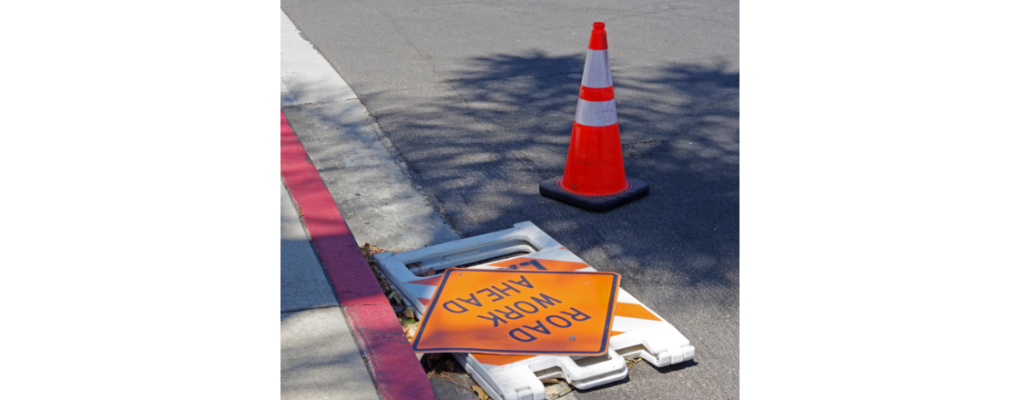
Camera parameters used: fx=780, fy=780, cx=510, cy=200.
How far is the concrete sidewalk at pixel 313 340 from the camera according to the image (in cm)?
265

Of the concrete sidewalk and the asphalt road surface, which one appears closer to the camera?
the concrete sidewalk

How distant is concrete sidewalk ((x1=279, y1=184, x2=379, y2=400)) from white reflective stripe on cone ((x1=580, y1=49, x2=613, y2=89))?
181cm

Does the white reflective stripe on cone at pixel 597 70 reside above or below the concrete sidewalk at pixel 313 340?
above

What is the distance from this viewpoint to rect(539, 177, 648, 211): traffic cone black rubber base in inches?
174

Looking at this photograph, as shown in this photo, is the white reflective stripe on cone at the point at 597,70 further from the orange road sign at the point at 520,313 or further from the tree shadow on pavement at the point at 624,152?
the orange road sign at the point at 520,313

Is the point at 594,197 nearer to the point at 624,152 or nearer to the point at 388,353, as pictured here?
the point at 624,152

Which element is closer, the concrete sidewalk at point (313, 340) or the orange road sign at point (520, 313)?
the concrete sidewalk at point (313, 340)

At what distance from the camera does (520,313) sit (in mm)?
3252

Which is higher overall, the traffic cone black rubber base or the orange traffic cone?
the orange traffic cone

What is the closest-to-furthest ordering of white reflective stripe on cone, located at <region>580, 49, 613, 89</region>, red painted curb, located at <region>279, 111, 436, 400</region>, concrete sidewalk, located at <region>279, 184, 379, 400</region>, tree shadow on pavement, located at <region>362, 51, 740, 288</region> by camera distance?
concrete sidewalk, located at <region>279, 184, 379, 400</region>
red painted curb, located at <region>279, 111, 436, 400</region>
tree shadow on pavement, located at <region>362, 51, 740, 288</region>
white reflective stripe on cone, located at <region>580, 49, 613, 89</region>

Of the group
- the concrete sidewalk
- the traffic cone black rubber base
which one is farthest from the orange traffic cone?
the concrete sidewalk

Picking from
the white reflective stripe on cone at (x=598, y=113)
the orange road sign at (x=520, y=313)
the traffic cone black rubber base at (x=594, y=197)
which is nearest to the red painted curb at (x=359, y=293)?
the orange road sign at (x=520, y=313)

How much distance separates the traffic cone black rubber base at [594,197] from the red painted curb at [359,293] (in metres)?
1.27

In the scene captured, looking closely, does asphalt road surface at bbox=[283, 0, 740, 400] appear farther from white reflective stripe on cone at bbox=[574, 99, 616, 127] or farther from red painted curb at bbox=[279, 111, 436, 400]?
red painted curb at bbox=[279, 111, 436, 400]
